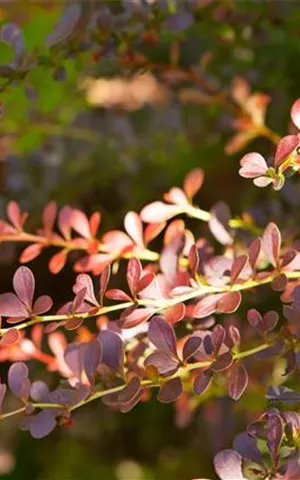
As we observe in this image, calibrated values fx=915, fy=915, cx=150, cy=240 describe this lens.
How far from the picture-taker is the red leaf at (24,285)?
622mm

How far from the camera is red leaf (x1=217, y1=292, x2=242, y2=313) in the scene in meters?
0.62

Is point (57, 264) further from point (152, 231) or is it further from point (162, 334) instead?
point (162, 334)

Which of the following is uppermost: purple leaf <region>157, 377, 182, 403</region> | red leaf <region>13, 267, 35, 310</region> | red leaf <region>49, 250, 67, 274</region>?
red leaf <region>13, 267, 35, 310</region>

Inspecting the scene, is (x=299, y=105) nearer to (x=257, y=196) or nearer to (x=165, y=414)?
(x=257, y=196)

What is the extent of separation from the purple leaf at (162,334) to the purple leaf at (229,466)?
0.08 meters

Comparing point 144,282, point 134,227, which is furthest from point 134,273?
point 134,227

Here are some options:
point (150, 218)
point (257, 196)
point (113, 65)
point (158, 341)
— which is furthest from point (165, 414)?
point (158, 341)

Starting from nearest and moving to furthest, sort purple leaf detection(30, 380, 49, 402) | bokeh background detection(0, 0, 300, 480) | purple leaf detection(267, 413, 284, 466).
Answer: purple leaf detection(267, 413, 284, 466) < purple leaf detection(30, 380, 49, 402) < bokeh background detection(0, 0, 300, 480)

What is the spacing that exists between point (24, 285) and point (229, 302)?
5.6 inches

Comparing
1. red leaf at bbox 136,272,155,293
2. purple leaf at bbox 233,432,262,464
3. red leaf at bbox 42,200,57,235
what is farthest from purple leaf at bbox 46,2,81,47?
purple leaf at bbox 233,432,262,464

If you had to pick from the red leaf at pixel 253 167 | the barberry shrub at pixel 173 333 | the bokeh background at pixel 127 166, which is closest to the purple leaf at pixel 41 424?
the barberry shrub at pixel 173 333

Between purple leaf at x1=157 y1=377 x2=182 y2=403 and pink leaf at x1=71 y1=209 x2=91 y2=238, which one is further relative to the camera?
pink leaf at x1=71 y1=209 x2=91 y2=238

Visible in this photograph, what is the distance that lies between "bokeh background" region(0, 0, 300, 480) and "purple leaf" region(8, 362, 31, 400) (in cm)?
48

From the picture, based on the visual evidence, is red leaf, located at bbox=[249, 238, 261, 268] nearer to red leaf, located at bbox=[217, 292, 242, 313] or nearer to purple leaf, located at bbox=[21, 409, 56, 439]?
red leaf, located at bbox=[217, 292, 242, 313]
